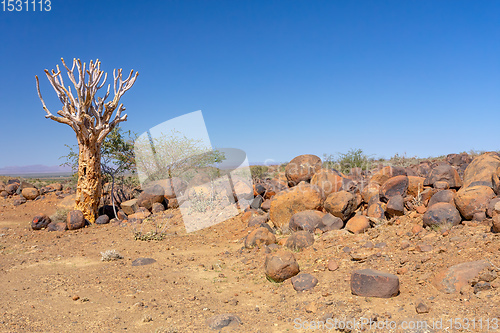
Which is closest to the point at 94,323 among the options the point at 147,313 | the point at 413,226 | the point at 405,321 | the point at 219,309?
the point at 147,313

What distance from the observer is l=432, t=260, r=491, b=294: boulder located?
4543mm

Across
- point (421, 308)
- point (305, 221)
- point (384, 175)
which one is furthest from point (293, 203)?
point (421, 308)

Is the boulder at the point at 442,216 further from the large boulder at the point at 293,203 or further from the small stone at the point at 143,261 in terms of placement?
the small stone at the point at 143,261

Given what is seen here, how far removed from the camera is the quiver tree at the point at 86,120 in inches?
449

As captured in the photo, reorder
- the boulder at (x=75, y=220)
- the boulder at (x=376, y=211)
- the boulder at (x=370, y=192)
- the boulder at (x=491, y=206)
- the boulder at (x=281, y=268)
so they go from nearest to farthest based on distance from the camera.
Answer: the boulder at (x=281, y=268) → the boulder at (x=491, y=206) → the boulder at (x=376, y=211) → the boulder at (x=370, y=192) → the boulder at (x=75, y=220)

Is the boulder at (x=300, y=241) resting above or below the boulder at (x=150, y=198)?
below

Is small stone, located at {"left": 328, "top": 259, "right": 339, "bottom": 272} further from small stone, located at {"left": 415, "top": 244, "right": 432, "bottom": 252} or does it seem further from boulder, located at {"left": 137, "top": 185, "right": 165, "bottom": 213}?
boulder, located at {"left": 137, "top": 185, "right": 165, "bottom": 213}

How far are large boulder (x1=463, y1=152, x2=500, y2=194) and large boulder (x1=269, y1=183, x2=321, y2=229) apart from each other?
3508mm

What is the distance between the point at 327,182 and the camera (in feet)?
31.3

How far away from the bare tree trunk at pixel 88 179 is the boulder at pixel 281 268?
8.33 m

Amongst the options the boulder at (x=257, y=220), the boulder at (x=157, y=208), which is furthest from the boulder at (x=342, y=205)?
the boulder at (x=157, y=208)

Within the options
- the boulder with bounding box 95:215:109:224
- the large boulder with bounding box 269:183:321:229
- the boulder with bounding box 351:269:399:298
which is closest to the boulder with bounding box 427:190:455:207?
the large boulder with bounding box 269:183:321:229

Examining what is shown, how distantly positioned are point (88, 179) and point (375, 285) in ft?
33.8

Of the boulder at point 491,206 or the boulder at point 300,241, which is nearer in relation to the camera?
the boulder at point 491,206
